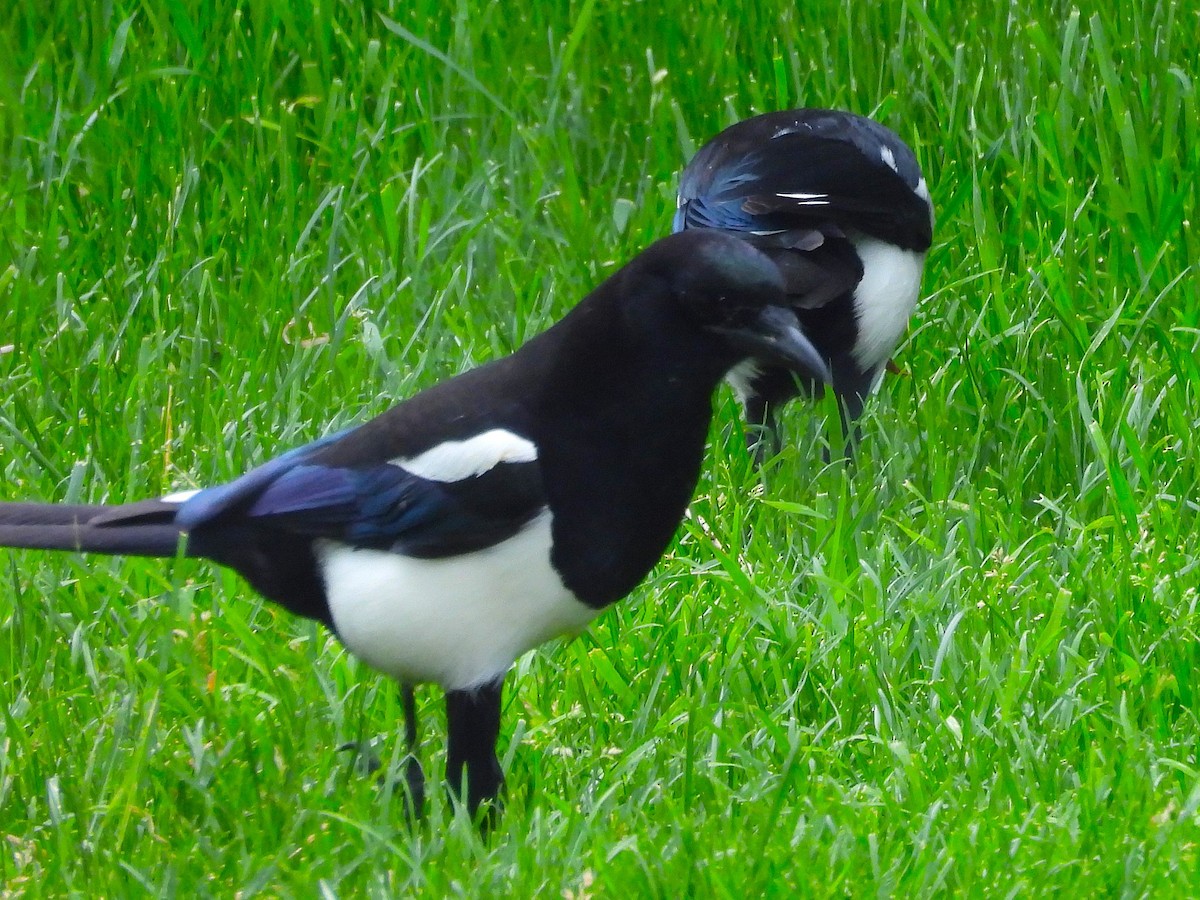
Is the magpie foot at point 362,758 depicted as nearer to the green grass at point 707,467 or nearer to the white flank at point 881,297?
the green grass at point 707,467

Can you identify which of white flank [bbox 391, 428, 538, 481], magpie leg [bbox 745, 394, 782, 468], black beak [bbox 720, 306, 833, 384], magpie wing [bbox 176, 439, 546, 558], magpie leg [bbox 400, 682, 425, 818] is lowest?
magpie leg [bbox 745, 394, 782, 468]

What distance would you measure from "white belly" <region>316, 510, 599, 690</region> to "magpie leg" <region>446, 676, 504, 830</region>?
1.6 inches

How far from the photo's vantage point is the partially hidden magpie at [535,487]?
2.66 meters

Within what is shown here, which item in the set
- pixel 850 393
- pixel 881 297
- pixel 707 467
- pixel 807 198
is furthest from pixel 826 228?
pixel 707 467

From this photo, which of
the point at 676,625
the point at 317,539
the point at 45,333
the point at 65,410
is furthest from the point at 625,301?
the point at 45,333

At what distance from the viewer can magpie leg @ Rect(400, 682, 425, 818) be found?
290 centimetres

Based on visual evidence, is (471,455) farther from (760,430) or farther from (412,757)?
(760,430)

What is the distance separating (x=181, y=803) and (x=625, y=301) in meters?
0.91

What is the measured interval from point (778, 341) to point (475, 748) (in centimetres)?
69

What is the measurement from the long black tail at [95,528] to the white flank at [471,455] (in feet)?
1.19

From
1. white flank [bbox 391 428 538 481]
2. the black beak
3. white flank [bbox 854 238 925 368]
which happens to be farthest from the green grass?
the black beak

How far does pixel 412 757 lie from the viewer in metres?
2.88

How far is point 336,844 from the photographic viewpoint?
2.70 metres

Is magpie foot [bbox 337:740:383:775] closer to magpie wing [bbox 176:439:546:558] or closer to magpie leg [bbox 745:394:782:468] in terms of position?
magpie wing [bbox 176:439:546:558]
